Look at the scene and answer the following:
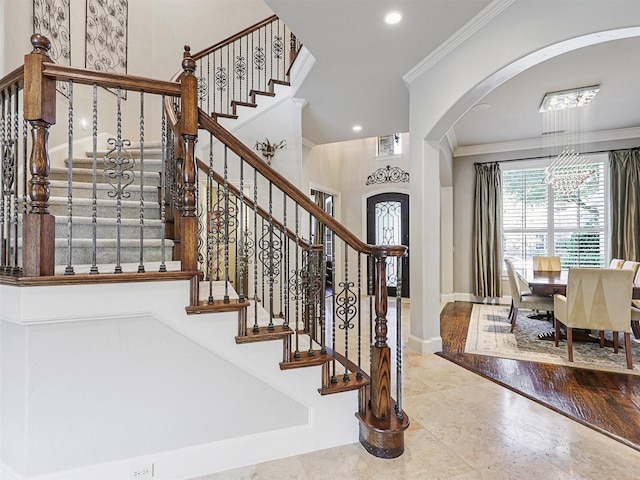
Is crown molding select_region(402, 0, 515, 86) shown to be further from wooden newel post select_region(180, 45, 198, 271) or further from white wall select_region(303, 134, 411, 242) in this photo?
white wall select_region(303, 134, 411, 242)

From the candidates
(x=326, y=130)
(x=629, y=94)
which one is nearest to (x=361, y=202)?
(x=326, y=130)

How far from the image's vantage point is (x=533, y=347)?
365 centimetres

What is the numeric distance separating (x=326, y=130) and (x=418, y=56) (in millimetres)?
2520

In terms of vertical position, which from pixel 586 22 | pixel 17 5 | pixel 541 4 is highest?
pixel 17 5

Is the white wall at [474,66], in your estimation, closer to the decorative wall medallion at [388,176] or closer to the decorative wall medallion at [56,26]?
the decorative wall medallion at [388,176]

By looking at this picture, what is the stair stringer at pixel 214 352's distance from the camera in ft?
4.85

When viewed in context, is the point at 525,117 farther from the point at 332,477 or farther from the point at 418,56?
the point at 332,477

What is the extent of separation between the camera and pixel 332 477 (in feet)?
5.52

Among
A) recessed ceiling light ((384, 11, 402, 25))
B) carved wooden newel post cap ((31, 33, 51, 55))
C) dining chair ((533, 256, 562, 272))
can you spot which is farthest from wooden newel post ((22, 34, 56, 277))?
dining chair ((533, 256, 562, 272))

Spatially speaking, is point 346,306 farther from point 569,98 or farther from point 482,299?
point 482,299

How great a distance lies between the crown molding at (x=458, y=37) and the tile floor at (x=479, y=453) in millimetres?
2952

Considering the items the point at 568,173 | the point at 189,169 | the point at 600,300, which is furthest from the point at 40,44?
the point at 568,173

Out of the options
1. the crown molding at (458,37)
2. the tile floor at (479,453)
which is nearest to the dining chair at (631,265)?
the tile floor at (479,453)

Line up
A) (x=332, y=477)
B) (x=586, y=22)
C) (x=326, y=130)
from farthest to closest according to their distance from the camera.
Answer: (x=326, y=130) → (x=586, y=22) → (x=332, y=477)
